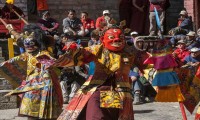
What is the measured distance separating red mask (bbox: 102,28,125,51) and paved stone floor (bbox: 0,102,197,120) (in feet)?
10.4

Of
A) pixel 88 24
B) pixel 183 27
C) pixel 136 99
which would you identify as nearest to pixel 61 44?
pixel 88 24

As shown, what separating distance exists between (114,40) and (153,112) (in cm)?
384

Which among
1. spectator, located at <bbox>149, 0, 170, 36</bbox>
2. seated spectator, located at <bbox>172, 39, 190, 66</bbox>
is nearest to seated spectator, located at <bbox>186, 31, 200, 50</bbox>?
seated spectator, located at <bbox>172, 39, 190, 66</bbox>

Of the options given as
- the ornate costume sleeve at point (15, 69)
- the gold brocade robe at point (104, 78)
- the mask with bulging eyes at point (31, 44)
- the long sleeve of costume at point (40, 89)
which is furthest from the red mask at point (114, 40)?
the ornate costume sleeve at point (15, 69)

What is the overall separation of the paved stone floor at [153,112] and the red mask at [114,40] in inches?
124

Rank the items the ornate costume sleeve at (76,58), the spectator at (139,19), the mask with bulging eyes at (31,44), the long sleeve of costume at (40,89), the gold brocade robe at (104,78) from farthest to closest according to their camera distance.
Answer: the spectator at (139,19) → the mask with bulging eyes at (31,44) → the long sleeve of costume at (40,89) → the gold brocade robe at (104,78) → the ornate costume sleeve at (76,58)

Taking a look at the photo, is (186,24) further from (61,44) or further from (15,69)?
(15,69)

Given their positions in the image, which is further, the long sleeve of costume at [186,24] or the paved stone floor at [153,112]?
the long sleeve of costume at [186,24]

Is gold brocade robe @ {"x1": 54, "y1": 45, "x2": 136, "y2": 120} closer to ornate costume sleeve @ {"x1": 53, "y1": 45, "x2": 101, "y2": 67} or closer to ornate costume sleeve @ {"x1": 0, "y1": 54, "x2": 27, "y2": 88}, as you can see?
ornate costume sleeve @ {"x1": 53, "y1": 45, "x2": 101, "y2": 67}

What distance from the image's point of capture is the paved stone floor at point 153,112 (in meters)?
10.9

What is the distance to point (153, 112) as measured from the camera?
1138 centimetres

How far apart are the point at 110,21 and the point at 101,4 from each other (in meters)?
10.0

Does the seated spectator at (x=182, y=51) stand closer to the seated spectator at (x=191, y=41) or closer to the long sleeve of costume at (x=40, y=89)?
the seated spectator at (x=191, y=41)

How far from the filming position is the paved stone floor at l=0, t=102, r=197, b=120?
1091 cm
